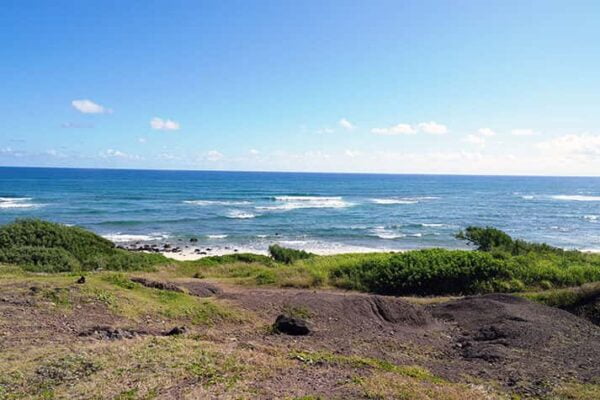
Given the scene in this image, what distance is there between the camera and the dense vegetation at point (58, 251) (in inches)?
802

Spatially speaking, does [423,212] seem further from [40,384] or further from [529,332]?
[40,384]

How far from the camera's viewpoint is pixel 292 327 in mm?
11414

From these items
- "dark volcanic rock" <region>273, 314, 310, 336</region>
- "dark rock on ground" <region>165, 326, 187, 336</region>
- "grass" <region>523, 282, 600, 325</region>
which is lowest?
"grass" <region>523, 282, 600, 325</region>

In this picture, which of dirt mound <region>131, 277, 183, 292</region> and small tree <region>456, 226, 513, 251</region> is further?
small tree <region>456, 226, 513, 251</region>

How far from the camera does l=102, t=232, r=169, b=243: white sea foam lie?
38.5 meters

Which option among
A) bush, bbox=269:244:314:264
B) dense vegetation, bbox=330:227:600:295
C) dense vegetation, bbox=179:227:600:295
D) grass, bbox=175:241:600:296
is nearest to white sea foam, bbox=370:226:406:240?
bush, bbox=269:244:314:264

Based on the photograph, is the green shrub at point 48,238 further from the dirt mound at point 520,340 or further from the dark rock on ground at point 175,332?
the dirt mound at point 520,340

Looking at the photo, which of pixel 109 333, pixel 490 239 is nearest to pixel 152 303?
pixel 109 333

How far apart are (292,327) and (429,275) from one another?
827 cm

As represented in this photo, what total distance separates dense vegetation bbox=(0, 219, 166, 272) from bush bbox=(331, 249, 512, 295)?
10.9 m

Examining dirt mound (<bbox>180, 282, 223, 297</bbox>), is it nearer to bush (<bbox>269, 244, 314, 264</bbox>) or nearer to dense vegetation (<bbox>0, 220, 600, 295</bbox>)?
dense vegetation (<bbox>0, 220, 600, 295</bbox>)

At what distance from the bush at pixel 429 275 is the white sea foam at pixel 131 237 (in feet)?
80.7

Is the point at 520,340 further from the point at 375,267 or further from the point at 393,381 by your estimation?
the point at 375,267

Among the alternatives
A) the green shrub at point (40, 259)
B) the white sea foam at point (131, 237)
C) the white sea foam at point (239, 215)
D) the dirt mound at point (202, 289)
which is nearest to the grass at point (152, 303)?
the dirt mound at point (202, 289)
